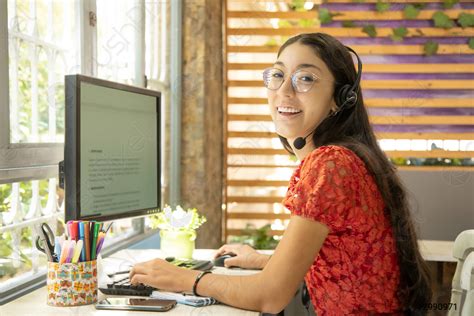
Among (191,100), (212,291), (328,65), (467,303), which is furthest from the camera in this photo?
(191,100)

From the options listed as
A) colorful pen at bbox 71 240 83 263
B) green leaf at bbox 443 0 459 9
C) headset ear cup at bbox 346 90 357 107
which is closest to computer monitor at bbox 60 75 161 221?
colorful pen at bbox 71 240 83 263

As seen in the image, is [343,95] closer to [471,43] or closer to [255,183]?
[255,183]

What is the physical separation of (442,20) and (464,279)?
3.59 metres

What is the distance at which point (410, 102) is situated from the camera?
4562 mm

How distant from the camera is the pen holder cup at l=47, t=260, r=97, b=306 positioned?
1438mm

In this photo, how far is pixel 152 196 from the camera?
2.15 metres

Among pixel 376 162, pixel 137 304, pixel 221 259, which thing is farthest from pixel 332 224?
pixel 221 259

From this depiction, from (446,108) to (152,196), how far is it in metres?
3.03

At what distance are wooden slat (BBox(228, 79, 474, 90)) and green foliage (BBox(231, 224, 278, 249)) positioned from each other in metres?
1.02

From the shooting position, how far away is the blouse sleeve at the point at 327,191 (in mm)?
1347

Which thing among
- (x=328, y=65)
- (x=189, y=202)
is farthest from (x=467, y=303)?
(x=189, y=202)

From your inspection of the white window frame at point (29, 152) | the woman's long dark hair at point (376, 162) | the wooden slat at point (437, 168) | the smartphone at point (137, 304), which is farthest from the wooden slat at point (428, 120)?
the smartphone at point (137, 304)

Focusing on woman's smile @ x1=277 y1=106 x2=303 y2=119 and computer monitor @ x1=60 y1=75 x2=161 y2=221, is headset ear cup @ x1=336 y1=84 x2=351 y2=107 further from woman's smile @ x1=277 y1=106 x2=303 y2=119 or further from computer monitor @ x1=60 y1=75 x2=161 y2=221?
computer monitor @ x1=60 y1=75 x2=161 y2=221

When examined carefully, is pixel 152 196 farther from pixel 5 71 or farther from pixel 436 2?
Answer: pixel 436 2
